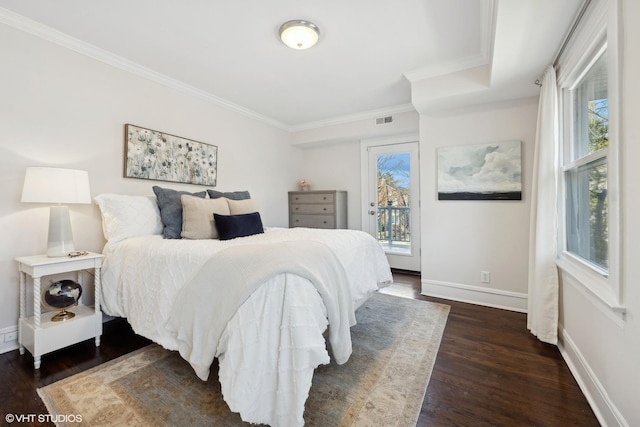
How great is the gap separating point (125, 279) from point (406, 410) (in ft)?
6.74

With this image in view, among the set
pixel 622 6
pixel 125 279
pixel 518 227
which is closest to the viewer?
pixel 622 6

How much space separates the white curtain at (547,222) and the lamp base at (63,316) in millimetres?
3551

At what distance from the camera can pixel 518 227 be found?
8.96 feet

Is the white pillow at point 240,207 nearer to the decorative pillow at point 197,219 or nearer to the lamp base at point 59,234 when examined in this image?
the decorative pillow at point 197,219

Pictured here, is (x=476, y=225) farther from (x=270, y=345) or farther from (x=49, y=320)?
(x=49, y=320)

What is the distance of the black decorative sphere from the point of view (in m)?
1.91

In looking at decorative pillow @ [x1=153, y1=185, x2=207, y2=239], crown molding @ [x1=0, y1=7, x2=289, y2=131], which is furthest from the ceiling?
decorative pillow @ [x1=153, y1=185, x2=207, y2=239]

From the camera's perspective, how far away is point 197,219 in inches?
93.0

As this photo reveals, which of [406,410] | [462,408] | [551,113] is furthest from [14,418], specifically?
[551,113]

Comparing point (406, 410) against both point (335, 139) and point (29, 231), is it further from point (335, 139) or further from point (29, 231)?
point (335, 139)

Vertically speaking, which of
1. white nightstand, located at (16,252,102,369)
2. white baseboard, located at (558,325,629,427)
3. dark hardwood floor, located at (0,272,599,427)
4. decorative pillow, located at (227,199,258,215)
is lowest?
dark hardwood floor, located at (0,272,599,427)

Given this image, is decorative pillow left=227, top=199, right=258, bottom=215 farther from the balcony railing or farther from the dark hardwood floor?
the balcony railing

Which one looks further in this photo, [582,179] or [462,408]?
[582,179]

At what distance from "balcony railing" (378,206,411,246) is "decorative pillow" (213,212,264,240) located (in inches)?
94.8
